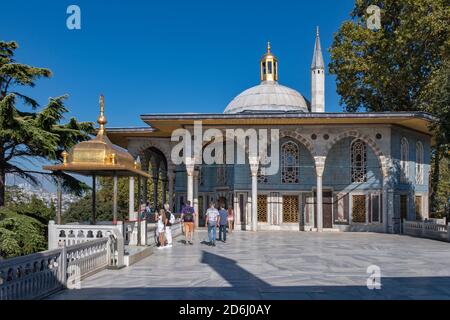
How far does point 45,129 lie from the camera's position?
49.9 feet

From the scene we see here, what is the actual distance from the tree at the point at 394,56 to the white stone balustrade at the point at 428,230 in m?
4.37

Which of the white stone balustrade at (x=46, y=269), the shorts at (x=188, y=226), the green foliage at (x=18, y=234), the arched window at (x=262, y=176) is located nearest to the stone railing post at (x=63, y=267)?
the white stone balustrade at (x=46, y=269)

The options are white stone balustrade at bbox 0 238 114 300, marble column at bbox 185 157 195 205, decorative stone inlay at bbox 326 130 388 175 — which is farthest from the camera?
marble column at bbox 185 157 195 205

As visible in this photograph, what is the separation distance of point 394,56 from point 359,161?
6772 millimetres

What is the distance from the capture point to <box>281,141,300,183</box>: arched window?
22906mm

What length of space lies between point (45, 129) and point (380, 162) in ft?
46.6

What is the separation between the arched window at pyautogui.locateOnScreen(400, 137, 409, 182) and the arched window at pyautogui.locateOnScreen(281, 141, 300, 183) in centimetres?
489

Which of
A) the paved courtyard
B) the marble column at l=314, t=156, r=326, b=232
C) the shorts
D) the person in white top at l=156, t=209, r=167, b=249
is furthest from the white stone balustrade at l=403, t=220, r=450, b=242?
the person in white top at l=156, t=209, r=167, b=249

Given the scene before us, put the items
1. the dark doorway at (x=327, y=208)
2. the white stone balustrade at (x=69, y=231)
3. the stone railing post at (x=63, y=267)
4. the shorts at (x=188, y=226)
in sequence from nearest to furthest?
the stone railing post at (x=63, y=267) < the white stone balustrade at (x=69, y=231) < the shorts at (x=188, y=226) < the dark doorway at (x=327, y=208)

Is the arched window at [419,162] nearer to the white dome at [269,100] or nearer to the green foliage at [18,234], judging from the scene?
the white dome at [269,100]

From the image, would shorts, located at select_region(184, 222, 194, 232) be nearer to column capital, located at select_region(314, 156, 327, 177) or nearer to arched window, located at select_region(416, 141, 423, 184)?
column capital, located at select_region(314, 156, 327, 177)

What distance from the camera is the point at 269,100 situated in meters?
29.2

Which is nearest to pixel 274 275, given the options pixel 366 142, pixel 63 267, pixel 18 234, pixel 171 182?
pixel 63 267

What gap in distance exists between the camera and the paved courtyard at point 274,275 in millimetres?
6988
